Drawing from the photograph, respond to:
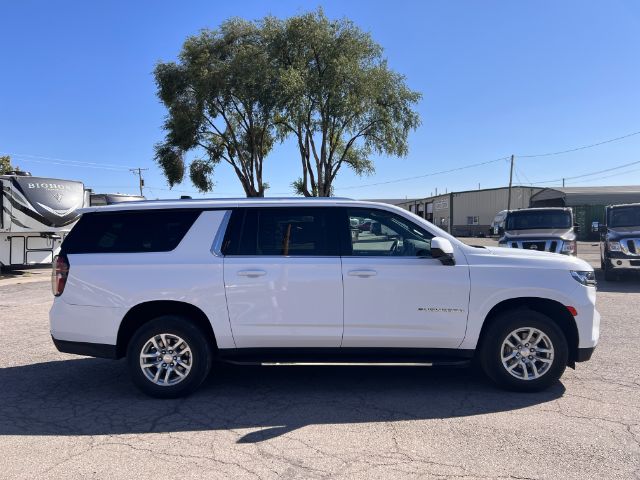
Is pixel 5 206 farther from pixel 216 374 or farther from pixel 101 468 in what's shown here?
pixel 101 468

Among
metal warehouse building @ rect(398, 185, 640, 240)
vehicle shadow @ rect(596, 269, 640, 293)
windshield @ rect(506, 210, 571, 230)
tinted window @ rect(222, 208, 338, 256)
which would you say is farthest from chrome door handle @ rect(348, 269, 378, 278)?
metal warehouse building @ rect(398, 185, 640, 240)

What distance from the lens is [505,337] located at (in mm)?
4871

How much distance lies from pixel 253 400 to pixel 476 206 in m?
62.0

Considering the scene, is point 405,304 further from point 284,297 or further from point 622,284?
point 622,284

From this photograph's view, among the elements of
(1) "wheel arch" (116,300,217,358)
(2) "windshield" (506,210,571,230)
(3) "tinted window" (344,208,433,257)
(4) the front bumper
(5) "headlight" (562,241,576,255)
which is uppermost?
(2) "windshield" (506,210,571,230)

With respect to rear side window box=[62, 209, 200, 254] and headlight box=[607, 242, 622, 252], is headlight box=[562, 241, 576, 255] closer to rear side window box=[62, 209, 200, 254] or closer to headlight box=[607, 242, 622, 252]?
headlight box=[607, 242, 622, 252]

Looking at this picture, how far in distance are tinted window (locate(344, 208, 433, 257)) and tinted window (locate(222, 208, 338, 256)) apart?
219 mm

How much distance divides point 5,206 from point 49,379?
11.2 m

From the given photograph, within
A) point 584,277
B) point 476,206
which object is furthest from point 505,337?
point 476,206

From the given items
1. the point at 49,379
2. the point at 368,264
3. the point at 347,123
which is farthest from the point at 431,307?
the point at 347,123

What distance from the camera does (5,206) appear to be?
14805 millimetres

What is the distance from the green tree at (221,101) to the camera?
911 inches

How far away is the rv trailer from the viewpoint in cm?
1493

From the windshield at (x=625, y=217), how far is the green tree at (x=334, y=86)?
12.0 m
